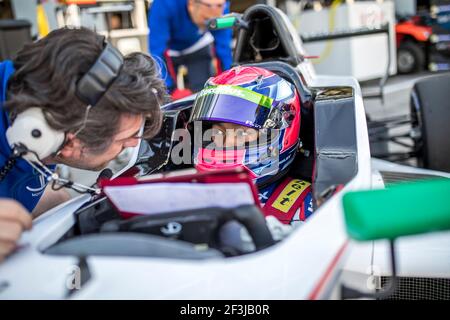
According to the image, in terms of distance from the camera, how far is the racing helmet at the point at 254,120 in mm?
1395

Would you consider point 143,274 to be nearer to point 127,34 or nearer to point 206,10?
point 206,10

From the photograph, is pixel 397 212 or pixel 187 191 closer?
pixel 397 212

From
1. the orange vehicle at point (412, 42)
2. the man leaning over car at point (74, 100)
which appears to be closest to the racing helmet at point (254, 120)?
the man leaning over car at point (74, 100)

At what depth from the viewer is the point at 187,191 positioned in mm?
857

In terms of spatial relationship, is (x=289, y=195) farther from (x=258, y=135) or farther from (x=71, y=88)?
(x=71, y=88)

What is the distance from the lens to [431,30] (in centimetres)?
730

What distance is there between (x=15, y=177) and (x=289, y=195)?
0.77m

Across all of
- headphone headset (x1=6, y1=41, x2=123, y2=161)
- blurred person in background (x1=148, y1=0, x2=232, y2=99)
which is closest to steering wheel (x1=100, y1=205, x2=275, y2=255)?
headphone headset (x1=6, y1=41, x2=123, y2=161)

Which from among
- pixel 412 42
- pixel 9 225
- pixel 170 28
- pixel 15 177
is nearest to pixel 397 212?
pixel 9 225

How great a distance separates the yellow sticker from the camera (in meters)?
1.41

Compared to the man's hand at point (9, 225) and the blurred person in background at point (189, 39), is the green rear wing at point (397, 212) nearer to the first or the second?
the man's hand at point (9, 225)

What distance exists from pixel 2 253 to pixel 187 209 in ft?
1.05

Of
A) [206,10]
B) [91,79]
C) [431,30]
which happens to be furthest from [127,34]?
[91,79]

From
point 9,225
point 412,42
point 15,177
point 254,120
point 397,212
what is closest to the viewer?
point 397,212
